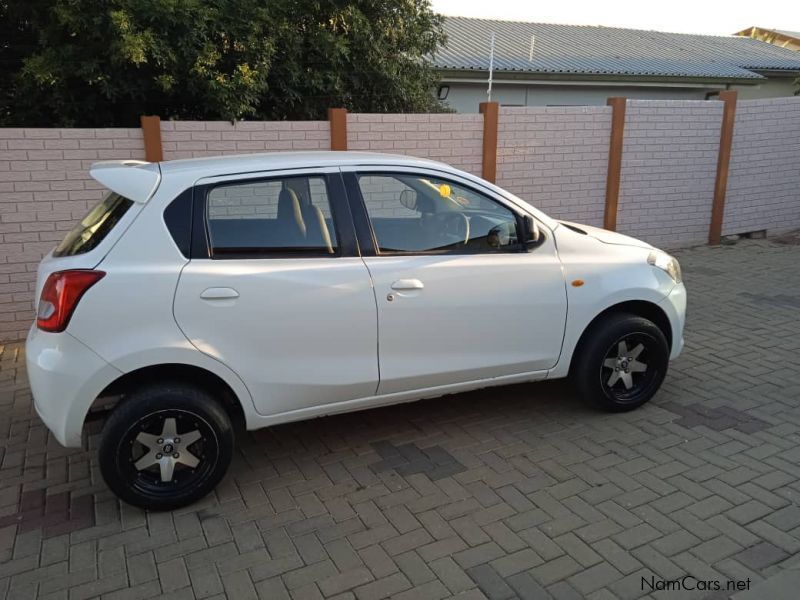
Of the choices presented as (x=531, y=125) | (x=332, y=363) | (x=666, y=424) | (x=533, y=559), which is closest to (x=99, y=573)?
(x=332, y=363)

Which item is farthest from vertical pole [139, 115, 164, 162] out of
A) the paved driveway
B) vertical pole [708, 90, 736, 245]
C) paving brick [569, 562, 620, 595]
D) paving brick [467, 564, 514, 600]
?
vertical pole [708, 90, 736, 245]

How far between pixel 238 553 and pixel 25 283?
13.9 ft

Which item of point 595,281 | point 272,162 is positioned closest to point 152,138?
point 272,162

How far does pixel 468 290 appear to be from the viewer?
154 inches

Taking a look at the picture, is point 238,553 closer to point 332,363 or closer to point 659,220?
point 332,363

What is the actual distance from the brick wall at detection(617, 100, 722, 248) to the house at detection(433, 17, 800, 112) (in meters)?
5.25

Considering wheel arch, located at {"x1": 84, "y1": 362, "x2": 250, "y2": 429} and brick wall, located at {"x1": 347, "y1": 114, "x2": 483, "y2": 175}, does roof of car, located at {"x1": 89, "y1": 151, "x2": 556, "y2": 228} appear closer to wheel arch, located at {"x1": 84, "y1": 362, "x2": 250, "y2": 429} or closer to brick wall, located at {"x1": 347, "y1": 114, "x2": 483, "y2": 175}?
wheel arch, located at {"x1": 84, "y1": 362, "x2": 250, "y2": 429}

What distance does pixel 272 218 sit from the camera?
3670 mm

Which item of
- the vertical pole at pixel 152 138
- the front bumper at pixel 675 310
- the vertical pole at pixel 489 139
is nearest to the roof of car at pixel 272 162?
the front bumper at pixel 675 310

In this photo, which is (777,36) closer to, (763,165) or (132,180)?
(763,165)

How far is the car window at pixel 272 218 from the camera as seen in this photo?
350 centimetres

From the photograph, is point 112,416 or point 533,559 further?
point 112,416

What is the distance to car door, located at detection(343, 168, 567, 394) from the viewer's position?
3775mm

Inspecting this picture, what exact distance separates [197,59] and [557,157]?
14.9ft
